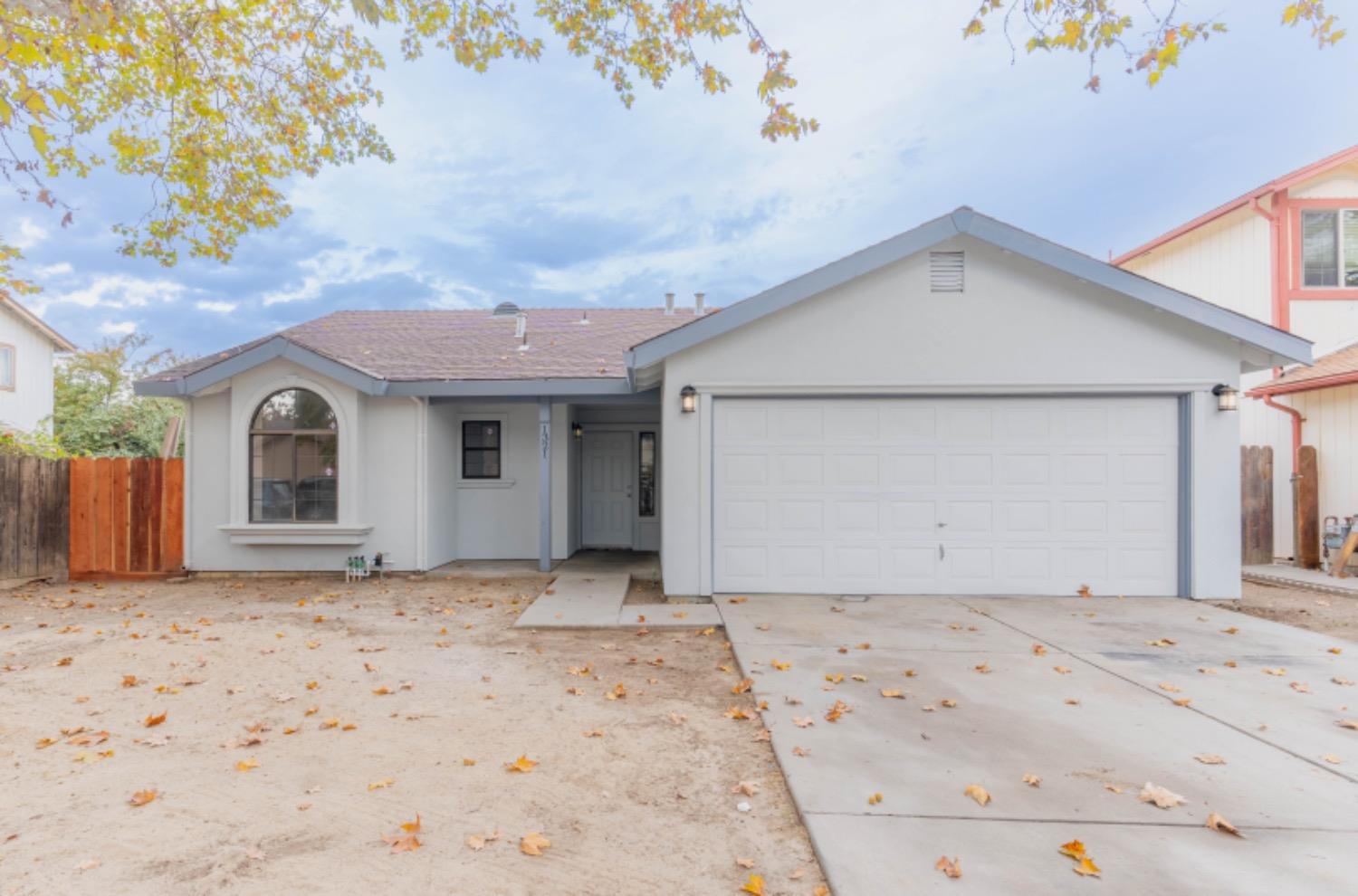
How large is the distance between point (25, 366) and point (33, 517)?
12.9 m

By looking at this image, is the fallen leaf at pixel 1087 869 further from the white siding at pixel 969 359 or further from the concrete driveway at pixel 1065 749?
the white siding at pixel 969 359

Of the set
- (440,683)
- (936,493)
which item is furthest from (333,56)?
(936,493)

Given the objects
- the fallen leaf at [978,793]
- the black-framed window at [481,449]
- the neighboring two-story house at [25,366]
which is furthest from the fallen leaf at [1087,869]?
the neighboring two-story house at [25,366]

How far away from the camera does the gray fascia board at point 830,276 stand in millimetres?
7105

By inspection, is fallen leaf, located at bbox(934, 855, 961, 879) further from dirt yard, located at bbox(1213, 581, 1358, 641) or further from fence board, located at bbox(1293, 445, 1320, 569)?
fence board, located at bbox(1293, 445, 1320, 569)

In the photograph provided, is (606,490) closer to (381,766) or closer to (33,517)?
(33,517)

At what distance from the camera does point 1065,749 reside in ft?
11.3

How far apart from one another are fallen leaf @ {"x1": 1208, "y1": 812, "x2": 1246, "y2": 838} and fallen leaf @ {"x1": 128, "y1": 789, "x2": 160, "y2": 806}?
15.2 ft

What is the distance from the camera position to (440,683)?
15.5 feet

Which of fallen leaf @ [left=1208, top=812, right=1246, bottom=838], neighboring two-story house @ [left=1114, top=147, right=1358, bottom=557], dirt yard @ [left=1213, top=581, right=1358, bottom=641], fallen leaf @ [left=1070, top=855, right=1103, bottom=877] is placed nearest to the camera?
fallen leaf @ [left=1070, top=855, right=1103, bottom=877]

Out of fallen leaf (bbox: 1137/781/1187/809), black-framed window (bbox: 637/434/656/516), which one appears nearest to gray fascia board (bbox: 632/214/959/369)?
black-framed window (bbox: 637/434/656/516)

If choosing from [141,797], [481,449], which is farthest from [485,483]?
[141,797]

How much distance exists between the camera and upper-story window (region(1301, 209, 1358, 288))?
10703 millimetres

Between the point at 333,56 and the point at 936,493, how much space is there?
8.48 m
